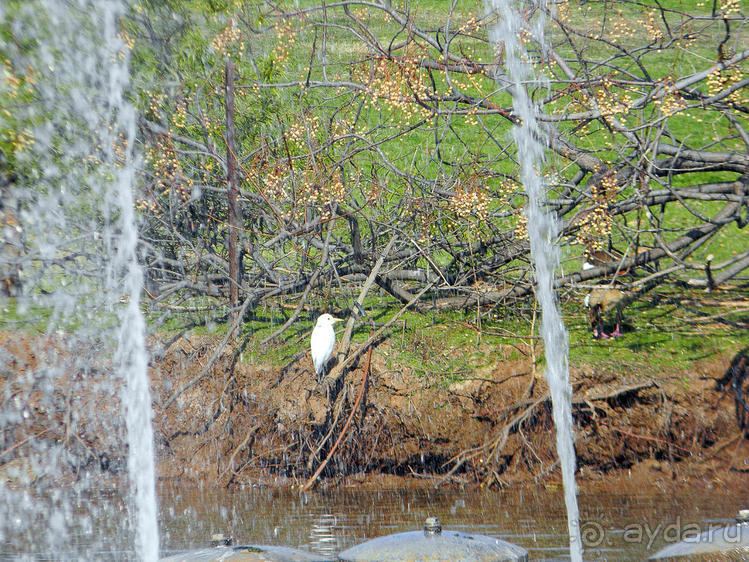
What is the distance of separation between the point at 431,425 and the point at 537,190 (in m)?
2.72

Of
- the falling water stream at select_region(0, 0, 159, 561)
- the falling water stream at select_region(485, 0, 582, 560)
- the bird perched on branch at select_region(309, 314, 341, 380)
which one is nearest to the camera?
the falling water stream at select_region(485, 0, 582, 560)

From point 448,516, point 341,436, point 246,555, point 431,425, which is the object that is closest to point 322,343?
point 341,436

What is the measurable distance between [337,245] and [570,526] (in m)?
4.71

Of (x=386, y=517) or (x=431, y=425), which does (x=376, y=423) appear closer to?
(x=431, y=425)

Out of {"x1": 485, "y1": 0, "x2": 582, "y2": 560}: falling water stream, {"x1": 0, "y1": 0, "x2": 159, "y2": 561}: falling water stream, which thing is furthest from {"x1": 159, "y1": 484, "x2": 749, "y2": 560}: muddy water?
{"x1": 0, "y1": 0, "x2": 159, "y2": 561}: falling water stream

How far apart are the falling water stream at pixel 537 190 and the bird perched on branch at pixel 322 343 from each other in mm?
2180

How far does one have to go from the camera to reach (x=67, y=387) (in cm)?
850

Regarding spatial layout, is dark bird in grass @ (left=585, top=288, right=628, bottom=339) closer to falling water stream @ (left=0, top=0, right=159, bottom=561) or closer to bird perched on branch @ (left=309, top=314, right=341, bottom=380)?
bird perched on branch @ (left=309, top=314, right=341, bottom=380)


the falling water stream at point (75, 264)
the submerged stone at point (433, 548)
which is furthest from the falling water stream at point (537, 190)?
the falling water stream at point (75, 264)

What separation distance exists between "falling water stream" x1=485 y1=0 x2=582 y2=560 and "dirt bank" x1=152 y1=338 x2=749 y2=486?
0.28 m

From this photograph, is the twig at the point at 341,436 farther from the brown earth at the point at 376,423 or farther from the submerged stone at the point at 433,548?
the submerged stone at the point at 433,548

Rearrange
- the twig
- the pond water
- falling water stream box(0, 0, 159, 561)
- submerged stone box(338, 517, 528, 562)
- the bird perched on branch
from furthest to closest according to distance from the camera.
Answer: falling water stream box(0, 0, 159, 561)
the bird perched on branch
the twig
the pond water
submerged stone box(338, 517, 528, 562)

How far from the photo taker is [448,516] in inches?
269

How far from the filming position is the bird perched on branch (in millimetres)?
8000
